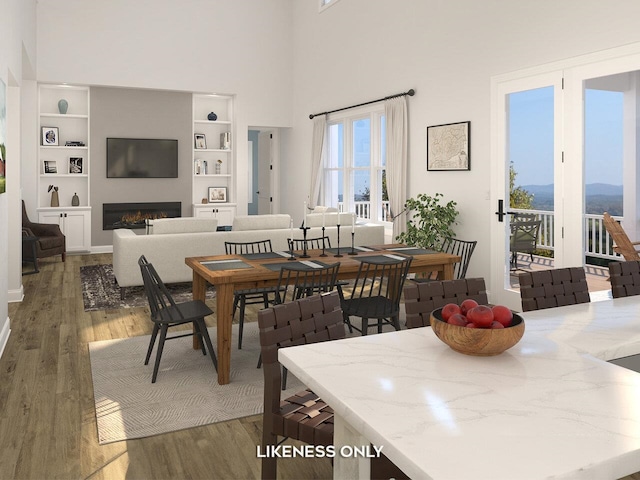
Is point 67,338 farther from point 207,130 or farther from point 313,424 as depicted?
point 207,130

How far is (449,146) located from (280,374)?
506 centimetres

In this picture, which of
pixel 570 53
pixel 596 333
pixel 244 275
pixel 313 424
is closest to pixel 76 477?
pixel 313 424

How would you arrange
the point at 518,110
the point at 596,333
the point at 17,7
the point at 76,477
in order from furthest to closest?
the point at 17,7, the point at 518,110, the point at 76,477, the point at 596,333

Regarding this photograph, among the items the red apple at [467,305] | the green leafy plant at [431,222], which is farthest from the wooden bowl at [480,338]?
the green leafy plant at [431,222]

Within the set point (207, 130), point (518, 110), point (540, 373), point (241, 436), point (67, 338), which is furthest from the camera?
point (207, 130)

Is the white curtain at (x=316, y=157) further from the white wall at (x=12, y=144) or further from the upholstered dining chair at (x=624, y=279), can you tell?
the upholstered dining chair at (x=624, y=279)

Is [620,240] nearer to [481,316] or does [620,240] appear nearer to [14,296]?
[481,316]

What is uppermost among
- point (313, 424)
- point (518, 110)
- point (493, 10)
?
point (493, 10)

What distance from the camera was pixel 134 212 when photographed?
33.8 ft

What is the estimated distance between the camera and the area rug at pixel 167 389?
122 inches

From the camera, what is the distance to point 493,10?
19.5ft

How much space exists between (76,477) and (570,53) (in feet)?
16.1

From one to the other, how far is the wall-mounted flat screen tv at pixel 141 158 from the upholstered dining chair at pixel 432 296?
28.6ft

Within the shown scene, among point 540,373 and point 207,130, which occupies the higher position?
point 207,130
